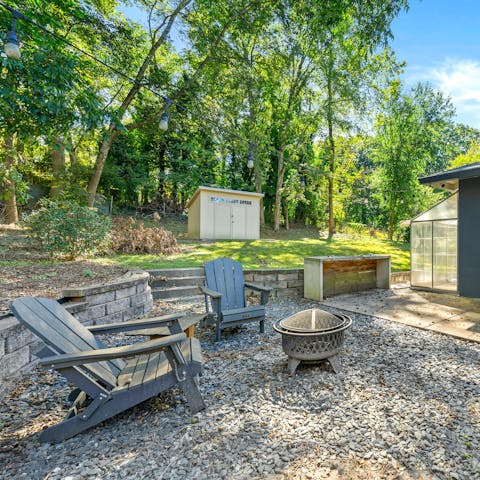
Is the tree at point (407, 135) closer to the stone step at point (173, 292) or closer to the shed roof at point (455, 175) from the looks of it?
the shed roof at point (455, 175)

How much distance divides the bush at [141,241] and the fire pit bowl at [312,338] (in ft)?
18.3

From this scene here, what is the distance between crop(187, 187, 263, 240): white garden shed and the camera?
12.9 metres

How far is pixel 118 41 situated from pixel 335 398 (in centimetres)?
1140

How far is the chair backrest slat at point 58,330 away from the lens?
182cm

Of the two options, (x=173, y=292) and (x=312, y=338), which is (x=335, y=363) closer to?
(x=312, y=338)

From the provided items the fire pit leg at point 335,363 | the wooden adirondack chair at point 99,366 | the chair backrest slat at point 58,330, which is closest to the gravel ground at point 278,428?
the fire pit leg at point 335,363

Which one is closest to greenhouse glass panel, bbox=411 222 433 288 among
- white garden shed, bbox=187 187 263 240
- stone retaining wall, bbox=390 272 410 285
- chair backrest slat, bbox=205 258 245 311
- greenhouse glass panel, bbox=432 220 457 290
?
greenhouse glass panel, bbox=432 220 457 290

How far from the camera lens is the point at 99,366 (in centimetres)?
208

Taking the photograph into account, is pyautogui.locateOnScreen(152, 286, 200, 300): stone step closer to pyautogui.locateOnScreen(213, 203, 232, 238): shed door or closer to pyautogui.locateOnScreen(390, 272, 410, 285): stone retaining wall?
pyautogui.locateOnScreen(390, 272, 410, 285): stone retaining wall

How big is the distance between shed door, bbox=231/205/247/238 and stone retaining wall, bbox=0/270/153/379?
352 inches

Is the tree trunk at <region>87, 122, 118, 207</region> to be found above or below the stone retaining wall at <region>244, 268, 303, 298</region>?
above

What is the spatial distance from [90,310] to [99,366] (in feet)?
5.10

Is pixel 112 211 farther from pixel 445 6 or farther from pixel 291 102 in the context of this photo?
pixel 445 6

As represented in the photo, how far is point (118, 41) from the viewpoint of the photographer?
30.5 feet
